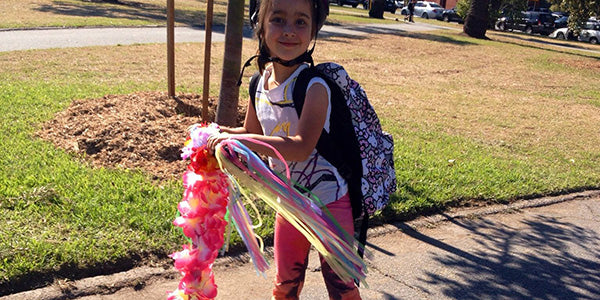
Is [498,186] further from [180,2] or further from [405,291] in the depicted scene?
[180,2]

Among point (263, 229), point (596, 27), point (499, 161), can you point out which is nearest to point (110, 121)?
point (263, 229)

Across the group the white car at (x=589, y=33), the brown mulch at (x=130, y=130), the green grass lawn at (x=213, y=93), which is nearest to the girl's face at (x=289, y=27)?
the green grass lawn at (x=213, y=93)

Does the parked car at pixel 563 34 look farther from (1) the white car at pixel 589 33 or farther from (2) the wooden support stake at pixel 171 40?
(2) the wooden support stake at pixel 171 40

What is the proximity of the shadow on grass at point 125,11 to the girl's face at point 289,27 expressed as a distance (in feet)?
61.5

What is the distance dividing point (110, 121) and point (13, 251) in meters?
2.91

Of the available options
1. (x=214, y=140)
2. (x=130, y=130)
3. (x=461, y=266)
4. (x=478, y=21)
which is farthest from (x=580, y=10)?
(x=214, y=140)

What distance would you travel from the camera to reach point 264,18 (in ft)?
8.78

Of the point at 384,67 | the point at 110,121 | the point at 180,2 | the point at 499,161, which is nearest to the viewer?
the point at 110,121

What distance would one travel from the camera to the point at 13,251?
3.72 metres

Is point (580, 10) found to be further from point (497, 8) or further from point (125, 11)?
point (125, 11)

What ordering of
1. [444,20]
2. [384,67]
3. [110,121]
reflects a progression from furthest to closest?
[444,20], [384,67], [110,121]

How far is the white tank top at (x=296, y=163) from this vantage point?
8.66 feet

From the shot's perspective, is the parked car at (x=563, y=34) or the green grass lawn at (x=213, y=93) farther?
the parked car at (x=563, y=34)

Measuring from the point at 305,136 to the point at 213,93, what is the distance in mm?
6918
